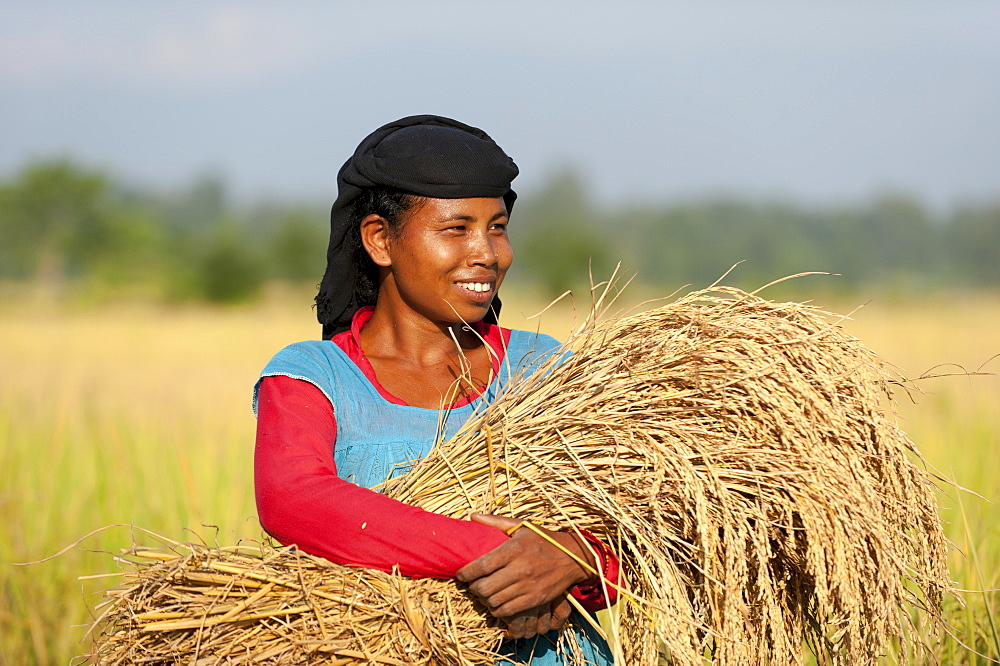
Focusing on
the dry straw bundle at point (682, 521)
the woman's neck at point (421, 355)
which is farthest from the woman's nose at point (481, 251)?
the dry straw bundle at point (682, 521)

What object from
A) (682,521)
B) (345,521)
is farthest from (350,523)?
(682,521)

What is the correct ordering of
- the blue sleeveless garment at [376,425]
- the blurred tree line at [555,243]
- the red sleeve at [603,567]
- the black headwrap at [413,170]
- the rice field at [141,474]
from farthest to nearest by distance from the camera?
the blurred tree line at [555,243], the rice field at [141,474], the black headwrap at [413,170], the blue sleeveless garment at [376,425], the red sleeve at [603,567]

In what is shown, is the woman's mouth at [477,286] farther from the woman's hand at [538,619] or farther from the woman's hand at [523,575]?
the woman's hand at [538,619]

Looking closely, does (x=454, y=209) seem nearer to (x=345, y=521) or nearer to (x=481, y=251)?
(x=481, y=251)

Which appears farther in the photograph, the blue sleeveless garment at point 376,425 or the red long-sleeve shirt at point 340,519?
the blue sleeveless garment at point 376,425

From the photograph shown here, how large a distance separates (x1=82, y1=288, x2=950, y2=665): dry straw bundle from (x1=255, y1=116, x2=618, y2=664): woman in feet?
A: 0.25

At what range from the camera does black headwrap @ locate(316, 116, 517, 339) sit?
6.32 feet

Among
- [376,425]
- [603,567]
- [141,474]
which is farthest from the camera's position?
[141,474]

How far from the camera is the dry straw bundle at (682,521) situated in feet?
5.04

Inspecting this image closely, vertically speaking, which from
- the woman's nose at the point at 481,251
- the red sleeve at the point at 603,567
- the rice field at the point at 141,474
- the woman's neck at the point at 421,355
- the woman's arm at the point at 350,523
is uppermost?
the woman's nose at the point at 481,251

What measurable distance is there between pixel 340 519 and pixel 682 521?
1.92 ft

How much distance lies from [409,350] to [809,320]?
0.86m

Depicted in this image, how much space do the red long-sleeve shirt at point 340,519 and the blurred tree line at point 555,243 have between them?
13729 mm

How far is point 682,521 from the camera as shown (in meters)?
1.62
